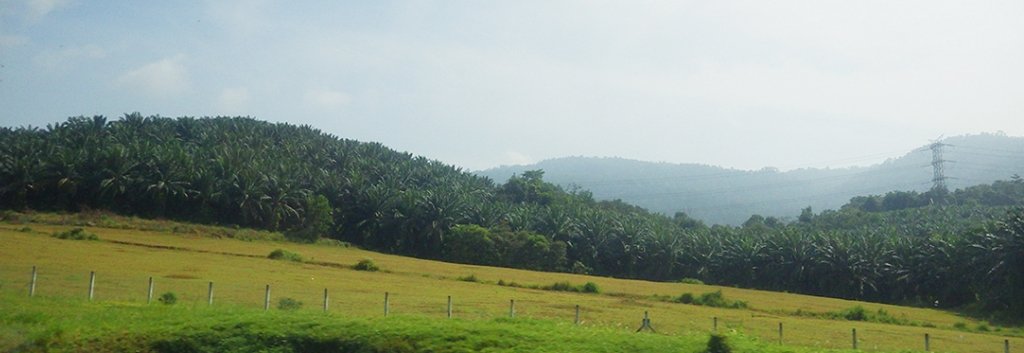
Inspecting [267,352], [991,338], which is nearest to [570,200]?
[991,338]

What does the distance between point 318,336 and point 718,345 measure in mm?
8286

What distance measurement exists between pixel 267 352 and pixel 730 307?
152 ft

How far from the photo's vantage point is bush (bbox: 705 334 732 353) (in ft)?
47.3

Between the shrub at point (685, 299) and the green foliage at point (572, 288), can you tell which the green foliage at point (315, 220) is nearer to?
the green foliage at point (572, 288)

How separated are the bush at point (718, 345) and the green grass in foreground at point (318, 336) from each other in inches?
7.0

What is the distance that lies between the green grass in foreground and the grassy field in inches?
6.6

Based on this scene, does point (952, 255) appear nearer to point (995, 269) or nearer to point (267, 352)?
point (995, 269)

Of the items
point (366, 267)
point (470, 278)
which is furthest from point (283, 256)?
point (470, 278)

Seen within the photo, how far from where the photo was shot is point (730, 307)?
5797cm

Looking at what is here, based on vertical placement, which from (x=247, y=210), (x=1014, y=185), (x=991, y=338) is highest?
(x=1014, y=185)

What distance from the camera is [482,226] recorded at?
355 ft

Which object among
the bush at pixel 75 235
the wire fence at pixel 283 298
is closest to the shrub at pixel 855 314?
the wire fence at pixel 283 298

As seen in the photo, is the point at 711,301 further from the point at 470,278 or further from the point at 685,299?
the point at 470,278

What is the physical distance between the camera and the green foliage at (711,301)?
58750mm
